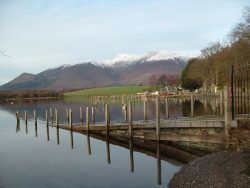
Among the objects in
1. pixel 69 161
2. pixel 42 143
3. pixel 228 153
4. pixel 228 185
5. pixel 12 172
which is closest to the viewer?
pixel 228 185

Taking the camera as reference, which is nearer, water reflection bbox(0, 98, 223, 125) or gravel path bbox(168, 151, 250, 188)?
gravel path bbox(168, 151, 250, 188)

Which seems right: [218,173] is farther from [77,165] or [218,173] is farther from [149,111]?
[149,111]

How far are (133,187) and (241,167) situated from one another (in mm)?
5927

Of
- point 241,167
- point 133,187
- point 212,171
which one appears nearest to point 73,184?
point 133,187

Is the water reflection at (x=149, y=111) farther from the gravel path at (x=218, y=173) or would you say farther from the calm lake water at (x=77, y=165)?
the gravel path at (x=218, y=173)

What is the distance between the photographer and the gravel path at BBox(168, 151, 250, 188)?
1517 centimetres

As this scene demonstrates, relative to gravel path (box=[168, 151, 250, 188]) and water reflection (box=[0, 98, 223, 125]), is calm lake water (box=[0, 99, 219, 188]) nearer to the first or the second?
gravel path (box=[168, 151, 250, 188])

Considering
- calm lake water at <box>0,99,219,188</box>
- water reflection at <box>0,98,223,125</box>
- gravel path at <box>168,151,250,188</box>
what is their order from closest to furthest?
gravel path at <box>168,151,250,188</box>, calm lake water at <box>0,99,219,188</box>, water reflection at <box>0,98,223,125</box>

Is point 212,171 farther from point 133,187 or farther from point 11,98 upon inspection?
point 11,98

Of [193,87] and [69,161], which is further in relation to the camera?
[193,87]

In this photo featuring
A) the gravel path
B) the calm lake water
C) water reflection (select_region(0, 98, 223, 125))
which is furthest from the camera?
water reflection (select_region(0, 98, 223, 125))

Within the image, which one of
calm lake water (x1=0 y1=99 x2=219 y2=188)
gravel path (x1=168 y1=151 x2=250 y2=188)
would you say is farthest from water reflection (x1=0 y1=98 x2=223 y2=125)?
gravel path (x1=168 y1=151 x2=250 y2=188)

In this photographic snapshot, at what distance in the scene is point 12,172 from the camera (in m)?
24.3

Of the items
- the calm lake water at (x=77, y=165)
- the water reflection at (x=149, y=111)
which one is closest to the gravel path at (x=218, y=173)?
the calm lake water at (x=77, y=165)
